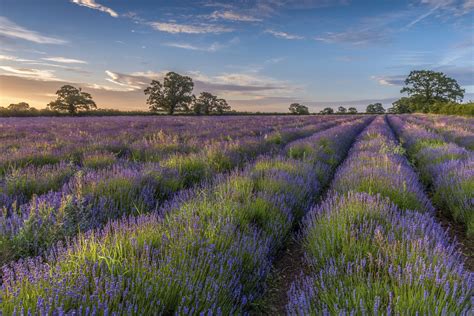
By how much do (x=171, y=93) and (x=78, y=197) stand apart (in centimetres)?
6270

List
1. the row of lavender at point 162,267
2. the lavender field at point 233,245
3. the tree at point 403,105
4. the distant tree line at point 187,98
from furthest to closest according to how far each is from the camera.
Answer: the tree at point 403,105
the distant tree line at point 187,98
the lavender field at point 233,245
the row of lavender at point 162,267

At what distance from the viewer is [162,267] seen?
6.03 feet

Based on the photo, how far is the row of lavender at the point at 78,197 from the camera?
2.63 m

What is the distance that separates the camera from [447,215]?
4582mm

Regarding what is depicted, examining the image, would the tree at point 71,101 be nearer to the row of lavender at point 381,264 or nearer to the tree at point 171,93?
the tree at point 171,93

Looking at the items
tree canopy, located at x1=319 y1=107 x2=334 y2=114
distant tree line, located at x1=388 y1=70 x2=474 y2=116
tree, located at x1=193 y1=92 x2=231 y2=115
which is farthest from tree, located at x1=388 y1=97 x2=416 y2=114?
tree, located at x1=193 y1=92 x2=231 y2=115

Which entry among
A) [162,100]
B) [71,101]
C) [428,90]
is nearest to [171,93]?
[162,100]

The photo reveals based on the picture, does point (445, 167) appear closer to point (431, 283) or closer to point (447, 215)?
point (447, 215)

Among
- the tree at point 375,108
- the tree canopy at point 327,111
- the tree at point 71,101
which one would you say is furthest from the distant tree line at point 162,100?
the tree at point 375,108

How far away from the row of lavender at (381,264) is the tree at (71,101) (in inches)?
2316

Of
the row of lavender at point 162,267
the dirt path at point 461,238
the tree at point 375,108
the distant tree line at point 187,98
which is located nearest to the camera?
the row of lavender at point 162,267

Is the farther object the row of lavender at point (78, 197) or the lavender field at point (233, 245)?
the row of lavender at point (78, 197)

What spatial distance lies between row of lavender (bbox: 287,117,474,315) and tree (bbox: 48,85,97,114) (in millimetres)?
58835

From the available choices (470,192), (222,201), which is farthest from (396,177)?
(222,201)
